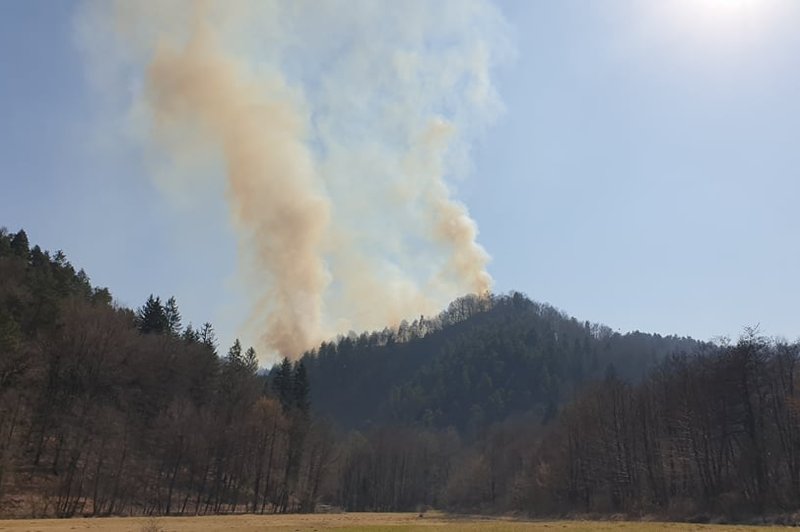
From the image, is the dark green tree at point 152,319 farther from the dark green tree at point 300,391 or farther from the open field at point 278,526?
the open field at point 278,526

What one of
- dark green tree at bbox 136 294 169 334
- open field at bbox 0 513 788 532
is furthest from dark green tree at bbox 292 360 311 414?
open field at bbox 0 513 788 532

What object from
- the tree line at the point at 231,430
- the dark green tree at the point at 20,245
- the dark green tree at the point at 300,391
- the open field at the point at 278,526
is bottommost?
the open field at the point at 278,526

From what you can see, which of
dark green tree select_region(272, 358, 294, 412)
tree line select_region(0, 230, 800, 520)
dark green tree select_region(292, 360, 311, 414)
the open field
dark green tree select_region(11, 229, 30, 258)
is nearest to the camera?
the open field

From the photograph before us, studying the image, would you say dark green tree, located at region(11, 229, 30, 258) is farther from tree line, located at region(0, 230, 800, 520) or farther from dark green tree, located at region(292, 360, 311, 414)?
dark green tree, located at region(292, 360, 311, 414)

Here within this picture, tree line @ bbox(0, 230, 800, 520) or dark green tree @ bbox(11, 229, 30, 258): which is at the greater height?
dark green tree @ bbox(11, 229, 30, 258)

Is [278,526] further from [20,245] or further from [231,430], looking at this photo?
[20,245]

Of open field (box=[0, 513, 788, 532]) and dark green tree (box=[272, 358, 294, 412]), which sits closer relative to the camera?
open field (box=[0, 513, 788, 532])

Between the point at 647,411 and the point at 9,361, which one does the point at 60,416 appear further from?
the point at 647,411

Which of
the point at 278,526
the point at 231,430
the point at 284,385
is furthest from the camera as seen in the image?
the point at 284,385

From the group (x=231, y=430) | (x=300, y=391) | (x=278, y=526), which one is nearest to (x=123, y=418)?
(x=231, y=430)

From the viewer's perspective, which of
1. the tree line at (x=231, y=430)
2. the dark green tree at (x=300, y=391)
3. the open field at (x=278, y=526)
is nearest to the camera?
the open field at (x=278, y=526)

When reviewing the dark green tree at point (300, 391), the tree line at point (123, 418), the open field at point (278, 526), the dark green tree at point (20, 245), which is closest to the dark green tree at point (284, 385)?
the dark green tree at point (300, 391)

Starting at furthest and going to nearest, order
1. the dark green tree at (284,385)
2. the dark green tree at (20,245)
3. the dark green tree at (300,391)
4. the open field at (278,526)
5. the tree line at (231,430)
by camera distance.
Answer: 1. the dark green tree at (284,385)
2. the dark green tree at (300,391)
3. the dark green tree at (20,245)
4. the tree line at (231,430)
5. the open field at (278,526)

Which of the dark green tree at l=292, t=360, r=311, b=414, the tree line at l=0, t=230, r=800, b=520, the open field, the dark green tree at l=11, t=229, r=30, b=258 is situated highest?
the dark green tree at l=11, t=229, r=30, b=258
